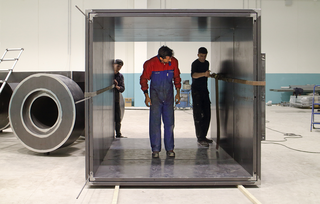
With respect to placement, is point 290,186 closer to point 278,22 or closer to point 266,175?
point 266,175

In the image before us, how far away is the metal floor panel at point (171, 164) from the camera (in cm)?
386

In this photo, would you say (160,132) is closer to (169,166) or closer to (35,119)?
(169,166)

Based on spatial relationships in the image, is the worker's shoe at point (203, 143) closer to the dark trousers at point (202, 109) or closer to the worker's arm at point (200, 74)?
the dark trousers at point (202, 109)

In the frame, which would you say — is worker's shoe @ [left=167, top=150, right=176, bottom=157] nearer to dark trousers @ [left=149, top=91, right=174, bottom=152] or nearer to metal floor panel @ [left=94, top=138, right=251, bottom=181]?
metal floor panel @ [left=94, top=138, right=251, bottom=181]

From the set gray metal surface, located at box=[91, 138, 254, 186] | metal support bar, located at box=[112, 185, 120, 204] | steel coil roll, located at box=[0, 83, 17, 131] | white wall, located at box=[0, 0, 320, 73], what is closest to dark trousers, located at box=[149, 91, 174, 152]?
gray metal surface, located at box=[91, 138, 254, 186]

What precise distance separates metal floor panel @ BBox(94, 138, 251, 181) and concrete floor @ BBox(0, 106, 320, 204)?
0.69ft

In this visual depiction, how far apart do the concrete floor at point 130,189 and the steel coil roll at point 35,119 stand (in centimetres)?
33

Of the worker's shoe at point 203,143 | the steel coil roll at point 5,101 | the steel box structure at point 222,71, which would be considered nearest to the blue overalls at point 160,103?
the steel box structure at point 222,71

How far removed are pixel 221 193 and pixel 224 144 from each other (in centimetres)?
196

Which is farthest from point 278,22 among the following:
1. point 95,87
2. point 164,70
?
point 95,87

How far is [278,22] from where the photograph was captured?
15.9 metres

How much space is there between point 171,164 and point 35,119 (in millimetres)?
2806

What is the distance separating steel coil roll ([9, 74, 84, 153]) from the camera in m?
5.11

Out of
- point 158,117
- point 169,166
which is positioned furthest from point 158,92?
point 169,166
